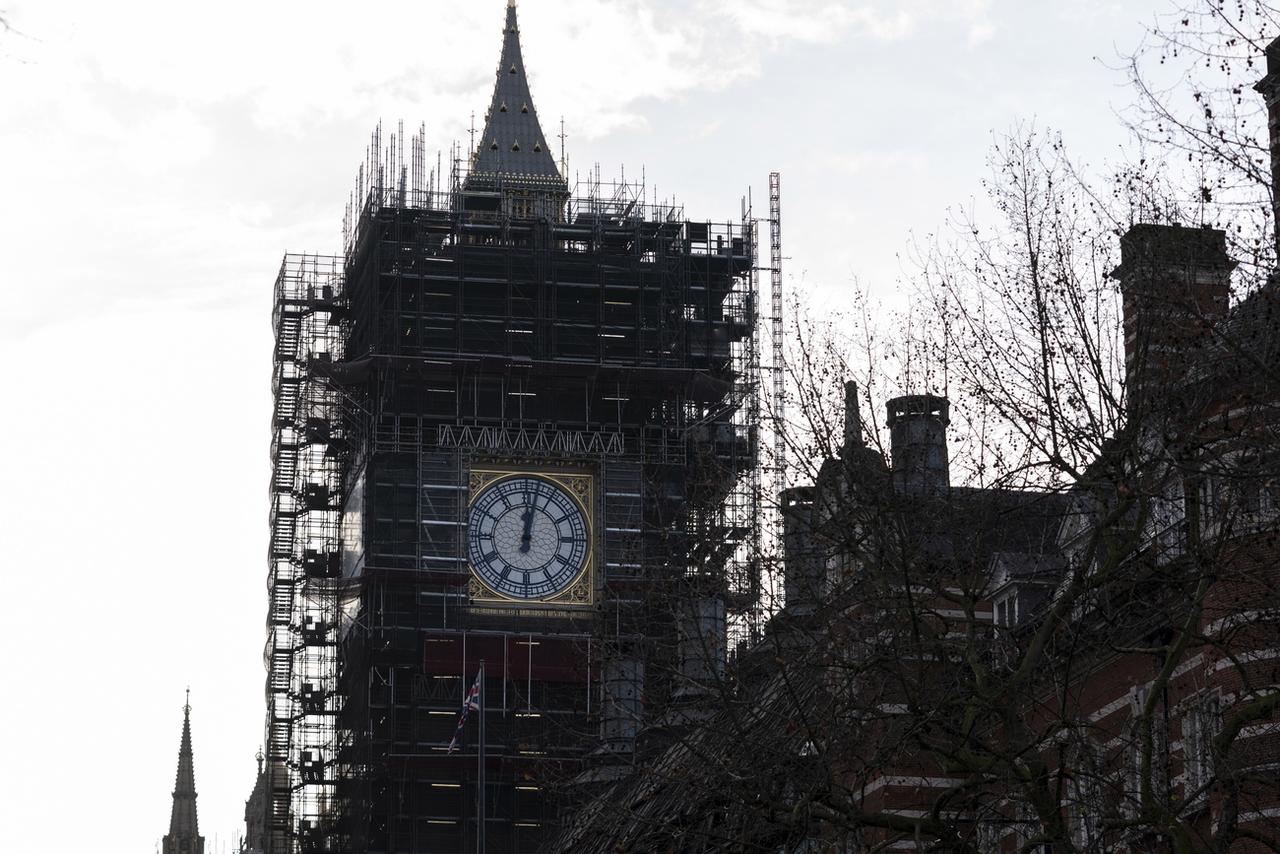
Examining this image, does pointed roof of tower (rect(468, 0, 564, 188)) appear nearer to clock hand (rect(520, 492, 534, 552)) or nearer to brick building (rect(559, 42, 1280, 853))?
clock hand (rect(520, 492, 534, 552))

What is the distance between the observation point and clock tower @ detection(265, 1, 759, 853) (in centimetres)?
10975

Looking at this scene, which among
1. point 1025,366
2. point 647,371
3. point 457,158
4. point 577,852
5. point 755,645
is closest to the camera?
point 1025,366

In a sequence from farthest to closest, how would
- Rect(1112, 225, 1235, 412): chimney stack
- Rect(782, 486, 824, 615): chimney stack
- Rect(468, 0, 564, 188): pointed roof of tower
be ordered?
Rect(468, 0, 564, 188): pointed roof of tower
Rect(782, 486, 824, 615): chimney stack
Rect(1112, 225, 1235, 412): chimney stack

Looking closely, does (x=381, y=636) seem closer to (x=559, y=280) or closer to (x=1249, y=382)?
(x=559, y=280)

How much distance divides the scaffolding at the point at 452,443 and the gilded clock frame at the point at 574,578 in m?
0.44

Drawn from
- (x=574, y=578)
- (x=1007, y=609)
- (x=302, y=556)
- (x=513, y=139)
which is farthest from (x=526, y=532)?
(x=1007, y=609)

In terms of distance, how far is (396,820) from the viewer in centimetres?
10794

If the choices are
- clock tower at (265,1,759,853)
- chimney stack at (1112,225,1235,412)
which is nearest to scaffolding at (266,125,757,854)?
clock tower at (265,1,759,853)

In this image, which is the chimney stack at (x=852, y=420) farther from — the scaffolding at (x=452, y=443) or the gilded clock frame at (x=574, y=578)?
the gilded clock frame at (x=574, y=578)

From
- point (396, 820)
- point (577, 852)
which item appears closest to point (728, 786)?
point (577, 852)

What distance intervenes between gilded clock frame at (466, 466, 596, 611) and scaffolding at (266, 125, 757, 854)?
441 millimetres

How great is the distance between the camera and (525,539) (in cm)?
11369

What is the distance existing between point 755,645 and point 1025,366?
831 cm

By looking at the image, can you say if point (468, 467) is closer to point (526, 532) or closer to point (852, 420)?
point (526, 532)
